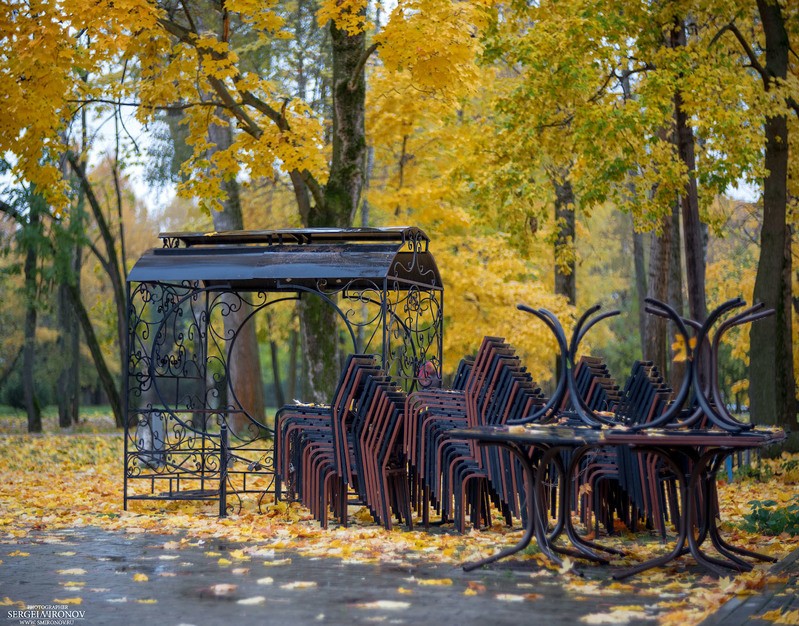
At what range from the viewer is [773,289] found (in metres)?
16.3

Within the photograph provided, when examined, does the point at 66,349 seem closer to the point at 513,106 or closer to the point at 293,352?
the point at 293,352

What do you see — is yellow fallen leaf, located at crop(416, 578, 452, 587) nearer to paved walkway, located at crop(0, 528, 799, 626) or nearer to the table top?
paved walkway, located at crop(0, 528, 799, 626)

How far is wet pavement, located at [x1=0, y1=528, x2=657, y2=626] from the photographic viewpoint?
237 inches

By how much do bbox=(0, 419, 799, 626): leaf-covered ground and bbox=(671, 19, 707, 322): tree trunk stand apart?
7.95ft

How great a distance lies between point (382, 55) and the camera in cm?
1548

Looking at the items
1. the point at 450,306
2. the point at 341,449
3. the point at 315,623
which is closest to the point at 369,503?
the point at 341,449

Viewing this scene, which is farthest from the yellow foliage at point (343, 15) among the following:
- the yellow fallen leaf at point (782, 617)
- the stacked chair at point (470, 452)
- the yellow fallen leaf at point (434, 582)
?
the yellow fallen leaf at point (782, 617)

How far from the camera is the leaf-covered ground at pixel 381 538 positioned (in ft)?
21.7

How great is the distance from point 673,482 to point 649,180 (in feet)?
28.8

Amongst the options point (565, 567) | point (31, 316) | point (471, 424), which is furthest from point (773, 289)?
point (31, 316)

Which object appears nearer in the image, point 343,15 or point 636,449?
point 636,449

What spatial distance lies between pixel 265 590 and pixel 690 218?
11.8 metres

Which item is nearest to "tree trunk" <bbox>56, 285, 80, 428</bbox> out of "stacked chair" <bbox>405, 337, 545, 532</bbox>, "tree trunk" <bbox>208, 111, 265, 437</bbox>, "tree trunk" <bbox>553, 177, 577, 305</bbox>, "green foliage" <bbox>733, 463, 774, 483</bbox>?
"tree trunk" <bbox>208, 111, 265, 437</bbox>

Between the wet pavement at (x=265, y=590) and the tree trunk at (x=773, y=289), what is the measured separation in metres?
9.82
